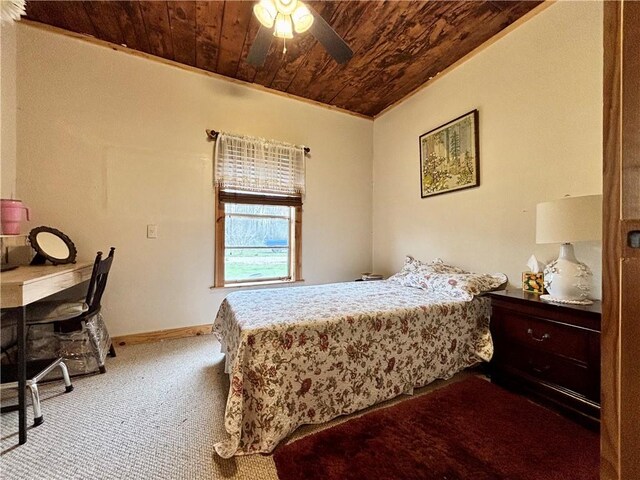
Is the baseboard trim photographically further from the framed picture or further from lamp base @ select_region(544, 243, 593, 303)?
lamp base @ select_region(544, 243, 593, 303)

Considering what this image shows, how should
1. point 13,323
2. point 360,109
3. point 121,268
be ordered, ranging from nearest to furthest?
1. point 13,323
2. point 121,268
3. point 360,109

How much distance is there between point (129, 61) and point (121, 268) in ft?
6.47

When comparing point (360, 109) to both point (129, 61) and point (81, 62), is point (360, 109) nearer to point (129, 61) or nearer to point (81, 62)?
point (129, 61)

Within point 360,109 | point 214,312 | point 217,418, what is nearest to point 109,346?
point 214,312

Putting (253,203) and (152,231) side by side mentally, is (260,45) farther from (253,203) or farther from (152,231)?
(152,231)

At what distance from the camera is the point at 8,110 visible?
2.04m

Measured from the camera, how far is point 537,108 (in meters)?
1.95

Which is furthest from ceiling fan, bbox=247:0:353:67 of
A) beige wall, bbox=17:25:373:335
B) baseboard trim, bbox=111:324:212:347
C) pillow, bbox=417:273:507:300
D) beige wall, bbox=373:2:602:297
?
baseboard trim, bbox=111:324:212:347

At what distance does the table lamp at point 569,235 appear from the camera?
54.7 inches

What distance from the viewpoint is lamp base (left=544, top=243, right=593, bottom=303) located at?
152cm

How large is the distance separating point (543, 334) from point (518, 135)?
1.53m

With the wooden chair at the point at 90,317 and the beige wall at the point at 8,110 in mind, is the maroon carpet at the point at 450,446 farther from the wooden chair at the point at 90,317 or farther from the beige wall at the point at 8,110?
the beige wall at the point at 8,110

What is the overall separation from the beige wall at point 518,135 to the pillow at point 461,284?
0.70 ft

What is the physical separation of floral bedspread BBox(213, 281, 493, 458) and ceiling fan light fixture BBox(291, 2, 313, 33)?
1776mm
